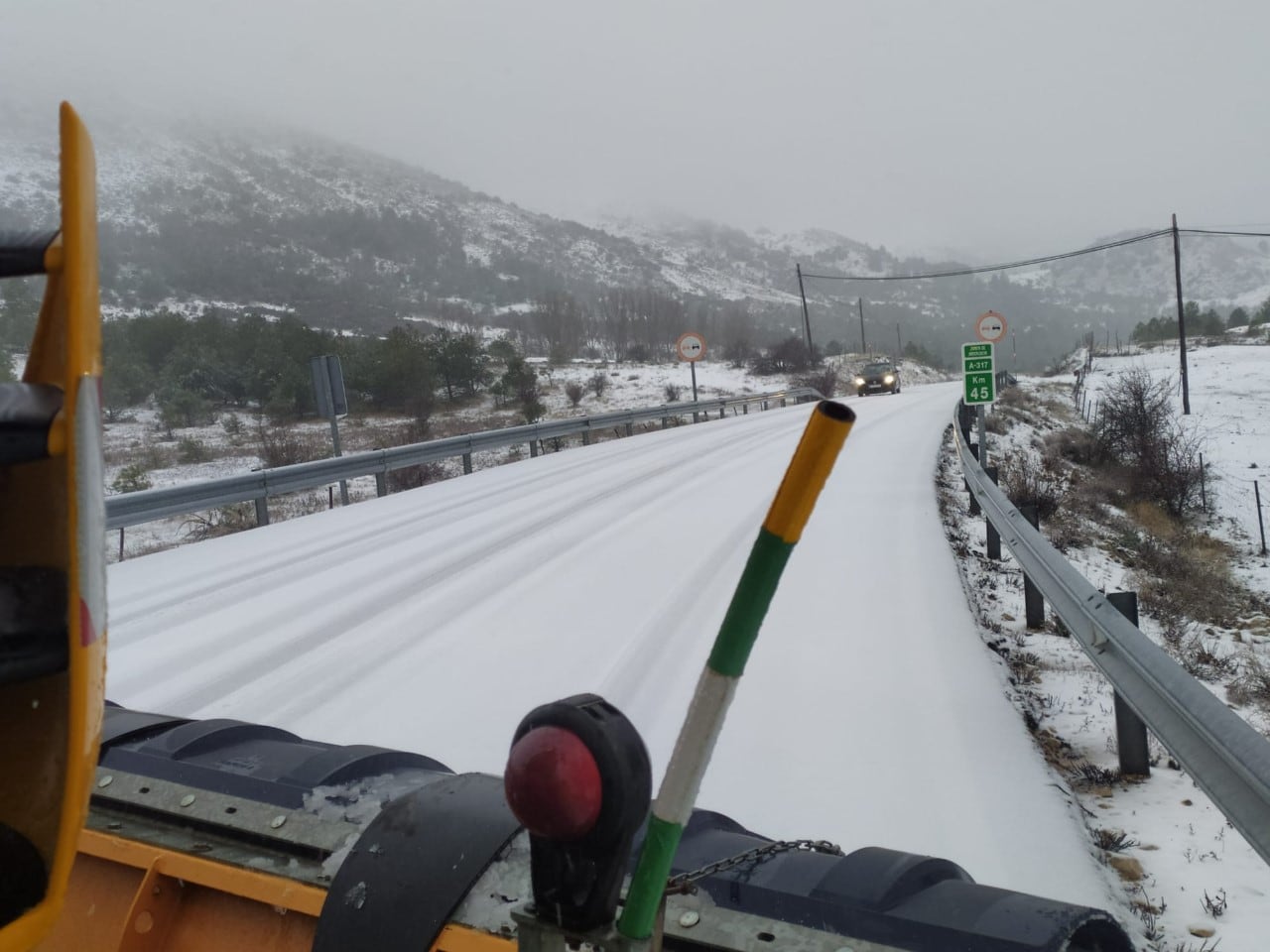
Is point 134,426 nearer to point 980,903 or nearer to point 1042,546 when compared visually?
point 1042,546

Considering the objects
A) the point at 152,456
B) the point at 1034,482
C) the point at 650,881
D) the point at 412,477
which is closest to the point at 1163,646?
the point at 1034,482

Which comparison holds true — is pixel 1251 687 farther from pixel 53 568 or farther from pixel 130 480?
pixel 130 480

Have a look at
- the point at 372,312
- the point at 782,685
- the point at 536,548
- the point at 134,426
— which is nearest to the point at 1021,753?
the point at 782,685

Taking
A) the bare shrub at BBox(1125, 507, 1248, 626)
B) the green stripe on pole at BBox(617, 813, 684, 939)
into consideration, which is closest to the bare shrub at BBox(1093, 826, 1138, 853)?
the green stripe on pole at BBox(617, 813, 684, 939)

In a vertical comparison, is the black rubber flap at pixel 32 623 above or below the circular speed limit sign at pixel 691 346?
below

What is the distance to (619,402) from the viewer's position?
1532 inches

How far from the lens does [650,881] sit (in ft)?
3.26

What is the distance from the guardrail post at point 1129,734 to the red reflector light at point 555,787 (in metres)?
3.32

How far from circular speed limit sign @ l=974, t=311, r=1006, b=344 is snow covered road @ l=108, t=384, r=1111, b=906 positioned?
22.4ft

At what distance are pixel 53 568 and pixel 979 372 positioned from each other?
11501 millimetres

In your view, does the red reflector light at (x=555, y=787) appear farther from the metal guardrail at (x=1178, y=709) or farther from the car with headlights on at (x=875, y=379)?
the car with headlights on at (x=875, y=379)

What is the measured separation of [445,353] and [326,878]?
1352 inches

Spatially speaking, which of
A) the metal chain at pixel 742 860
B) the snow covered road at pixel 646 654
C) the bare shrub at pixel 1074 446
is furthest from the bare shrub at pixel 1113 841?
the bare shrub at pixel 1074 446

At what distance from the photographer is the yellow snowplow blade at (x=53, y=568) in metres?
0.96
